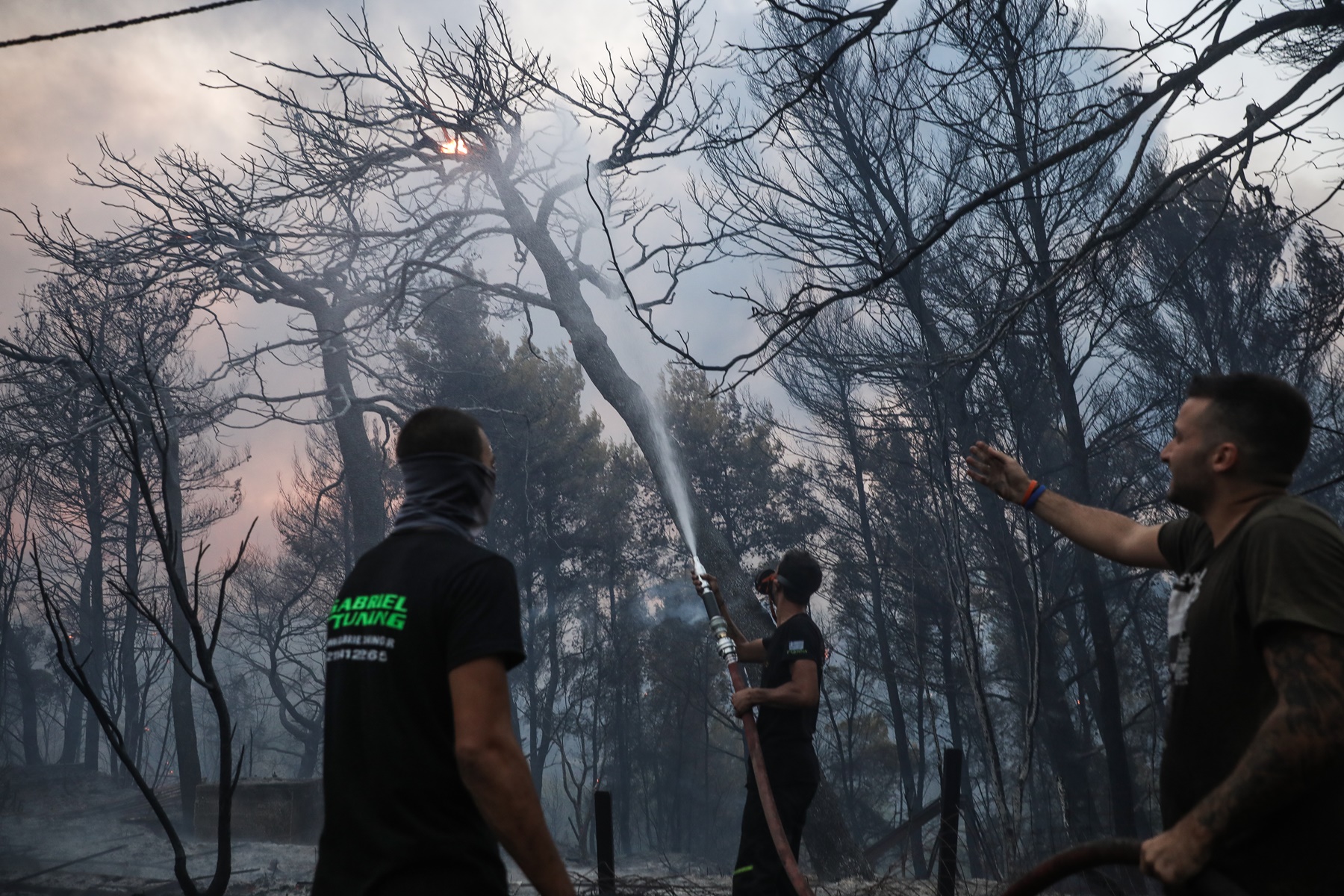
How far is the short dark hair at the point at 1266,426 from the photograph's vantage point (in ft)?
6.48

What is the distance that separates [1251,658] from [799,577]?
10.2ft

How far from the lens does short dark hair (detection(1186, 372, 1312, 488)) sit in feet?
6.48

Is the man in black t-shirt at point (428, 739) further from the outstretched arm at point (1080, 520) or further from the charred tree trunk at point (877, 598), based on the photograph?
the charred tree trunk at point (877, 598)

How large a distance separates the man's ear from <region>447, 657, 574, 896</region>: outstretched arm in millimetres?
1648

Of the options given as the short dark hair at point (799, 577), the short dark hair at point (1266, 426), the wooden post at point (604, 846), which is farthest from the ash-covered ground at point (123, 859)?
the short dark hair at point (1266, 426)

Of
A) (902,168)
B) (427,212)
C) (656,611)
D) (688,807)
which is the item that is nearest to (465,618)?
(427,212)

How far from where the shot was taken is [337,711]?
2.20 meters

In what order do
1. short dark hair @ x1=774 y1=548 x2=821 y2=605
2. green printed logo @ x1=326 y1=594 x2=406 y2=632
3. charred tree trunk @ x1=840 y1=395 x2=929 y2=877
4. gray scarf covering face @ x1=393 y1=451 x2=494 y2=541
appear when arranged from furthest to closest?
1. charred tree trunk @ x1=840 y1=395 x2=929 y2=877
2. short dark hair @ x1=774 y1=548 x2=821 y2=605
3. gray scarf covering face @ x1=393 y1=451 x2=494 y2=541
4. green printed logo @ x1=326 y1=594 x2=406 y2=632

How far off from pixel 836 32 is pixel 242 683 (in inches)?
1489

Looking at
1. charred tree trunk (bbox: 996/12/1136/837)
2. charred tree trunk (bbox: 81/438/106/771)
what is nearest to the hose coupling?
charred tree trunk (bbox: 996/12/1136/837)

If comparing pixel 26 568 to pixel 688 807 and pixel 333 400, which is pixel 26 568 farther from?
pixel 688 807

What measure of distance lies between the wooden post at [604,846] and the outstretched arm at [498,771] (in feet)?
12.4

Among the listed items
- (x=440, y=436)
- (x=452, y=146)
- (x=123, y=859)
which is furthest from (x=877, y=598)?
(x=440, y=436)

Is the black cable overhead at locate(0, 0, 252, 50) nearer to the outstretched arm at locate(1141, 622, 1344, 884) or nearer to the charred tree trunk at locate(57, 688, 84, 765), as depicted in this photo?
the outstretched arm at locate(1141, 622, 1344, 884)
